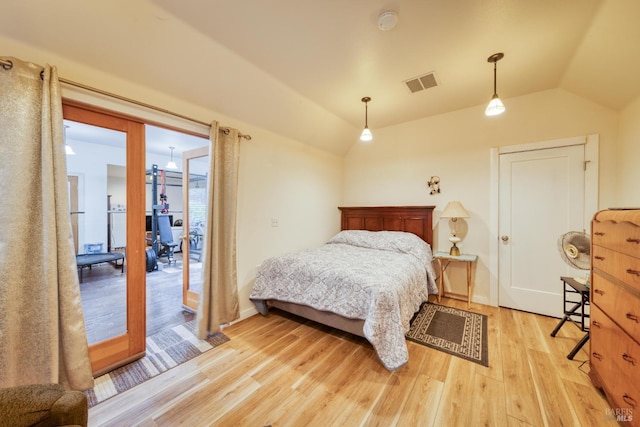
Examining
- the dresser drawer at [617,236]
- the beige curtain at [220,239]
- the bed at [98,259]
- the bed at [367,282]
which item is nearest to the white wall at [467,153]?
the bed at [367,282]

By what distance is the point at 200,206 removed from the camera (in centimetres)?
312

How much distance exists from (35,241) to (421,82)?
11.8 ft

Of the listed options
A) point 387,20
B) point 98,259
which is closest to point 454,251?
point 387,20

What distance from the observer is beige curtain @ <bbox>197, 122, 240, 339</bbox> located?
2.40 meters

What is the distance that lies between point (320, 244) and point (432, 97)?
108 inches

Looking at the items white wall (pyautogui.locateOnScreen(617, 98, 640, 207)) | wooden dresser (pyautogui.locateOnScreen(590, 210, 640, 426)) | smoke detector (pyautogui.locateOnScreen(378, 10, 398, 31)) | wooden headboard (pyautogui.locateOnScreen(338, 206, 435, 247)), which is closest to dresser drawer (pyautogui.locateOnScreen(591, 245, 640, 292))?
wooden dresser (pyautogui.locateOnScreen(590, 210, 640, 426))

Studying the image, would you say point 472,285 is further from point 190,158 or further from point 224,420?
point 190,158

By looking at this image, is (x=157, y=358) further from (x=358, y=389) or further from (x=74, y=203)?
(x=358, y=389)

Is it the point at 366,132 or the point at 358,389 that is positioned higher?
the point at 366,132

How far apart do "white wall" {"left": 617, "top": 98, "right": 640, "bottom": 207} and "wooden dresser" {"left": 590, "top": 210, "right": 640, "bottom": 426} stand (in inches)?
43.7

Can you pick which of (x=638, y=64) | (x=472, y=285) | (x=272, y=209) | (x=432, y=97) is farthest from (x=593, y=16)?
(x=272, y=209)

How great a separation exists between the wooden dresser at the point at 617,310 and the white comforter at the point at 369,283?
1.20 metres

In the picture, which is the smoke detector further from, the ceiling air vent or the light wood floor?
the light wood floor

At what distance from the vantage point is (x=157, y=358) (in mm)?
2078
